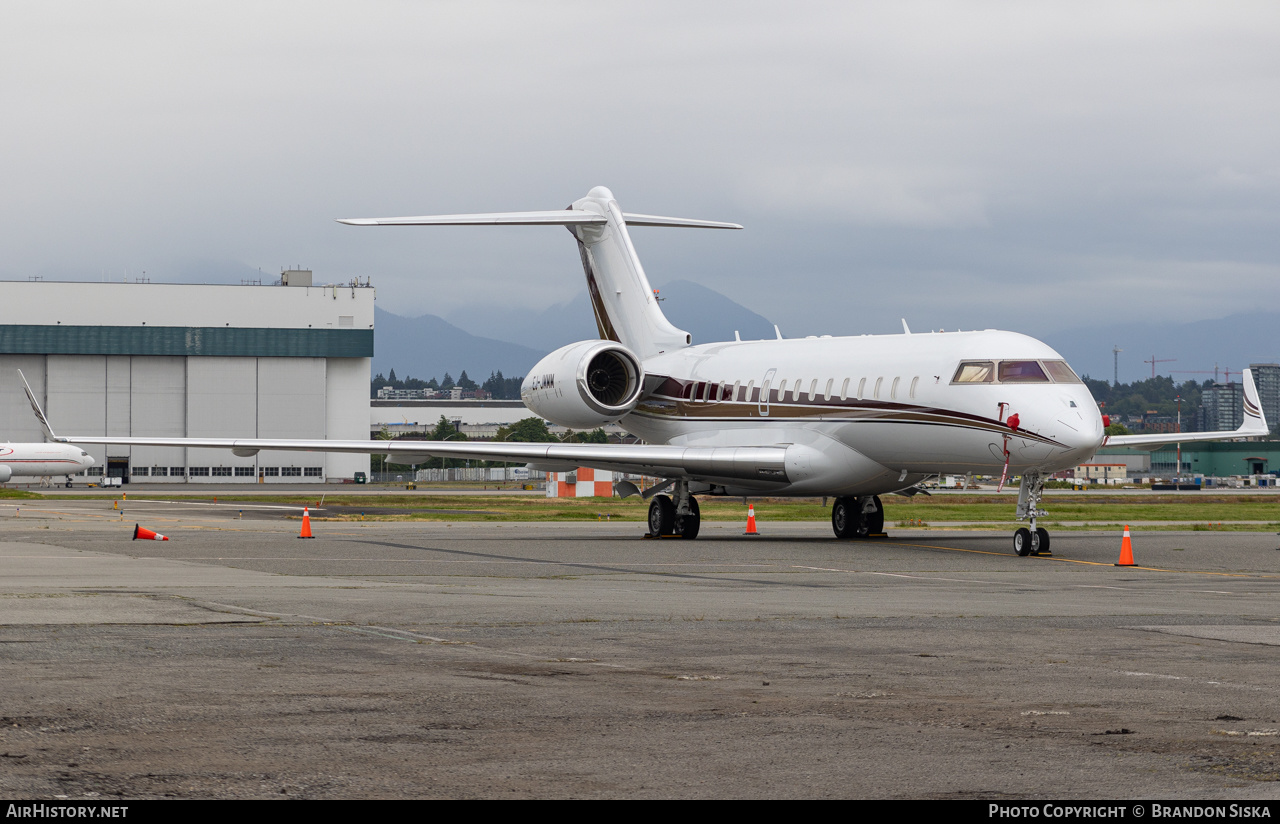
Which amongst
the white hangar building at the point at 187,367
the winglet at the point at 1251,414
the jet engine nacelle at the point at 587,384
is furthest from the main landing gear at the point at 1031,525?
the white hangar building at the point at 187,367

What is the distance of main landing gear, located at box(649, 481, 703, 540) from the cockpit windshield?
7.69 m

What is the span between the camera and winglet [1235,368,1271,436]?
32219mm

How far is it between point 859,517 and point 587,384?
22.7 ft

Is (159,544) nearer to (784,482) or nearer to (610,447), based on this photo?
(610,447)

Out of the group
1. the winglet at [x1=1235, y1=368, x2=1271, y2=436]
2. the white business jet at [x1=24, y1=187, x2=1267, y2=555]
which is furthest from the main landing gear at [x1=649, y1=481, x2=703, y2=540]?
the winglet at [x1=1235, y1=368, x2=1271, y2=436]

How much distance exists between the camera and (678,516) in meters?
31.5

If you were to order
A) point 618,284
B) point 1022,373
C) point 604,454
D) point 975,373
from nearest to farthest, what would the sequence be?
point 1022,373 → point 975,373 → point 604,454 → point 618,284

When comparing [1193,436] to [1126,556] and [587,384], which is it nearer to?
[1126,556]

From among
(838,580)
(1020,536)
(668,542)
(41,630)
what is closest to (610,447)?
(668,542)

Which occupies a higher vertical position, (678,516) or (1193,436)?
(1193,436)

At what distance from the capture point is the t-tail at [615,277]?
36.8 m

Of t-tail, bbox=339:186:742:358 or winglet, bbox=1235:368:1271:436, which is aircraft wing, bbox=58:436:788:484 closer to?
t-tail, bbox=339:186:742:358

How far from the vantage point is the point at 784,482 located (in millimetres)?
29547

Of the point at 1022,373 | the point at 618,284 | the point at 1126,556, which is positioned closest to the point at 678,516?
the point at 618,284
